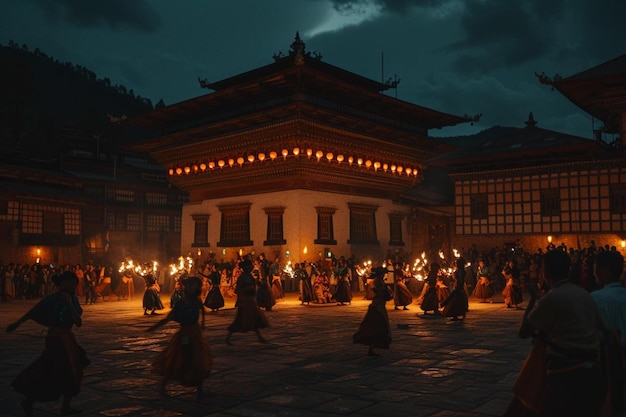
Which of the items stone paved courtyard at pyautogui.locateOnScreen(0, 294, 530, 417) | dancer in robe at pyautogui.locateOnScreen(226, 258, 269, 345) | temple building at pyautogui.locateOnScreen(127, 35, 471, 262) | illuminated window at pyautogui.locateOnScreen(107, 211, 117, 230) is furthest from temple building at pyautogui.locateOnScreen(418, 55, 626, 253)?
illuminated window at pyautogui.locateOnScreen(107, 211, 117, 230)

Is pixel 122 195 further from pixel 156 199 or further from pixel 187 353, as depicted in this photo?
pixel 187 353

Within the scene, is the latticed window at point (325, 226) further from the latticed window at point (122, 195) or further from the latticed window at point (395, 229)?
the latticed window at point (122, 195)

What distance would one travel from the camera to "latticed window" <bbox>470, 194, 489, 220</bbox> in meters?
32.8

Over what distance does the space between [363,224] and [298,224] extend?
15.2 ft

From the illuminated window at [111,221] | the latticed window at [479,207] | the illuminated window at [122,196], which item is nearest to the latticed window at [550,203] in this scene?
the latticed window at [479,207]

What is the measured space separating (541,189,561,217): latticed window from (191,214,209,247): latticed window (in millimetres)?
17610

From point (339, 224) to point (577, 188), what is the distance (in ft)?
40.3

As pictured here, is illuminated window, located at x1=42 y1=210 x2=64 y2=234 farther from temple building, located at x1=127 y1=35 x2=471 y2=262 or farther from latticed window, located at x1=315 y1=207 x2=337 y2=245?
latticed window, located at x1=315 y1=207 x2=337 y2=245

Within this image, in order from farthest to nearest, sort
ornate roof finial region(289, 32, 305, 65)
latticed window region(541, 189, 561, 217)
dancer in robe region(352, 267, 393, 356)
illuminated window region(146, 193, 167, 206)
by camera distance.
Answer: illuminated window region(146, 193, 167, 206) < latticed window region(541, 189, 561, 217) < ornate roof finial region(289, 32, 305, 65) < dancer in robe region(352, 267, 393, 356)

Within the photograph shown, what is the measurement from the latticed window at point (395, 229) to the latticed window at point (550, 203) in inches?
288

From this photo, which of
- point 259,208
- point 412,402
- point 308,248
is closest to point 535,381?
point 412,402

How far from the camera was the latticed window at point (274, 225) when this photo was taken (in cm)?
2722

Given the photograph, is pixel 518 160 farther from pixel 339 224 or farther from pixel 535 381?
pixel 535 381

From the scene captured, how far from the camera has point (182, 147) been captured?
31078 mm
